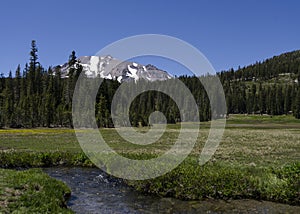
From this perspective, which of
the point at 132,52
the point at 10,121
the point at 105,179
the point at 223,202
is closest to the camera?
the point at 223,202

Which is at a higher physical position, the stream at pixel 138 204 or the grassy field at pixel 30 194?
the grassy field at pixel 30 194

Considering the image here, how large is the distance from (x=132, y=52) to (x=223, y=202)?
11365mm

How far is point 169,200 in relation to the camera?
2145 centimetres

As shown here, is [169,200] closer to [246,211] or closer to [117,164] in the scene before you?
[246,211]

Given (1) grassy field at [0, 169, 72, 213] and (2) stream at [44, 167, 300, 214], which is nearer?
(1) grassy field at [0, 169, 72, 213]

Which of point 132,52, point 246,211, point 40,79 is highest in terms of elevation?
point 40,79

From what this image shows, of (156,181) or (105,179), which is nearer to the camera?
(156,181)

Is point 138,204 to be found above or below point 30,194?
below

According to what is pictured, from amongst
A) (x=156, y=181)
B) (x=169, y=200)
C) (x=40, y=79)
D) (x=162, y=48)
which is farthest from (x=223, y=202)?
(x=40, y=79)

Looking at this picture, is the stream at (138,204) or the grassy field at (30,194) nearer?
the grassy field at (30,194)

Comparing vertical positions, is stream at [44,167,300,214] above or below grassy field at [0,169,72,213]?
below

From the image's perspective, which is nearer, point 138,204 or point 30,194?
point 30,194

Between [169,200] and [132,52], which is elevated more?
[132,52]

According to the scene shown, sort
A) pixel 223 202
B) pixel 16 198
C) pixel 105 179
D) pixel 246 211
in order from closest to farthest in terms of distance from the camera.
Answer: pixel 16 198, pixel 246 211, pixel 223 202, pixel 105 179
